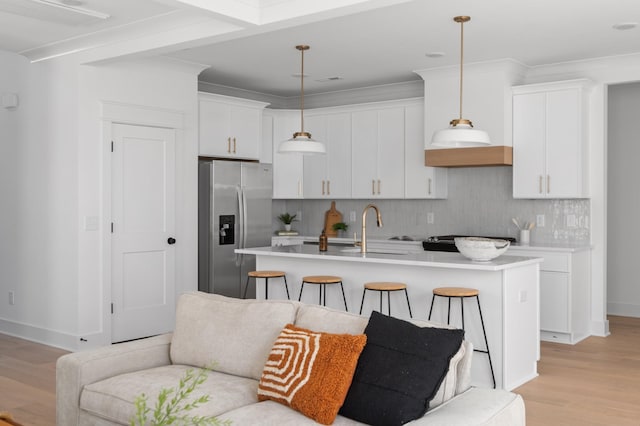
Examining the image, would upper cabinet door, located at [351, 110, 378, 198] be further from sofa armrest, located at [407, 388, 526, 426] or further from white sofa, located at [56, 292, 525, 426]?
sofa armrest, located at [407, 388, 526, 426]

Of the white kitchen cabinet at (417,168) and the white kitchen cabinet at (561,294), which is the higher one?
the white kitchen cabinet at (417,168)

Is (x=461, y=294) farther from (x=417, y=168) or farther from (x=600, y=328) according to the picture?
(x=417, y=168)

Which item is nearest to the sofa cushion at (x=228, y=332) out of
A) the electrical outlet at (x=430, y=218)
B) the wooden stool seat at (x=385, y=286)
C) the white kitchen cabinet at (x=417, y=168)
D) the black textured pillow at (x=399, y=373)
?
the black textured pillow at (x=399, y=373)

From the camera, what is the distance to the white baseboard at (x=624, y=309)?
7.43m

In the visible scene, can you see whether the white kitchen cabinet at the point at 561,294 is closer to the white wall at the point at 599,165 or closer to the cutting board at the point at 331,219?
the white wall at the point at 599,165

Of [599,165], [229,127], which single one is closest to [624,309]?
[599,165]

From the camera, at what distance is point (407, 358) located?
2637 mm

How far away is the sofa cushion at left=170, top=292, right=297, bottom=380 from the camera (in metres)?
3.22

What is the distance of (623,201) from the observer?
24.6 ft

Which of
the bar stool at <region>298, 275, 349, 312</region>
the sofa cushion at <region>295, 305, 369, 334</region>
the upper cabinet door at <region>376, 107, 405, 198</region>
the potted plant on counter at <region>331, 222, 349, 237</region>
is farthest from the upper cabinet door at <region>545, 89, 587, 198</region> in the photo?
the sofa cushion at <region>295, 305, 369, 334</region>

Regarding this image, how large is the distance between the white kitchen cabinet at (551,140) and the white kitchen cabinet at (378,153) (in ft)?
4.44

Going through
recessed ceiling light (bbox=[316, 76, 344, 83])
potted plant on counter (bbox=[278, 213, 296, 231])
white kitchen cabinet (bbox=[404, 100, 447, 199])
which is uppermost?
recessed ceiling light (bbox=[316, 76, 344, 83])

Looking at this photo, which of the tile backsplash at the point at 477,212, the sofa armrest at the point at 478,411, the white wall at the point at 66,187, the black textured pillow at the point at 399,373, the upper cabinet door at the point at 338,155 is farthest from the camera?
the upper cabinet door at the point at 338,155

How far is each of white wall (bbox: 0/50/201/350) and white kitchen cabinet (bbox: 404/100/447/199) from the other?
233cm
